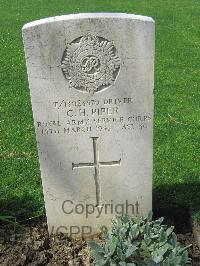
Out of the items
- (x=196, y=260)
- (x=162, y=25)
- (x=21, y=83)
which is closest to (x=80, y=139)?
(x=196, y=260)

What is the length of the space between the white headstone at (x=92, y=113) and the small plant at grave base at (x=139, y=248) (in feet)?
1.22

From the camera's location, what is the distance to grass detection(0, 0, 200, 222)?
4320 mm

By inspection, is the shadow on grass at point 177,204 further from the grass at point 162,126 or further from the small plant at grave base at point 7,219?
the small plant at grave base at point 7,219

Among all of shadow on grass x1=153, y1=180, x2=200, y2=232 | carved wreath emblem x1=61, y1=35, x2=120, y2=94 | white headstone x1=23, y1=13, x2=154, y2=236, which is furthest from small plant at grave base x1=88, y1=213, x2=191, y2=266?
carved wreath emblem x1=61, y1=35, x2=120, y2=94

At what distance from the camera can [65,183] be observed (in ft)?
11.9

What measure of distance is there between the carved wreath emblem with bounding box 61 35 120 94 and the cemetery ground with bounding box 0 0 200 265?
140 centimetres

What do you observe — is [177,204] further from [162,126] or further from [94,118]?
[162,126]

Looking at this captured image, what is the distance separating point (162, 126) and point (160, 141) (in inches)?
17.0

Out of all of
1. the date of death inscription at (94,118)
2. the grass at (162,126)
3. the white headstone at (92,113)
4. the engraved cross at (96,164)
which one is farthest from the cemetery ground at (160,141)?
the date of death inscription at (94,118)

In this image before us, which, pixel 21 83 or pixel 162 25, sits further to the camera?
pixel 162 25

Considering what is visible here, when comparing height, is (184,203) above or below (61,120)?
below

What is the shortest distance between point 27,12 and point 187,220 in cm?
1106

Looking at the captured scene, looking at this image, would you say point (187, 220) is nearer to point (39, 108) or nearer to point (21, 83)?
point (39, 108)

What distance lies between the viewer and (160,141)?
17.8 ft
